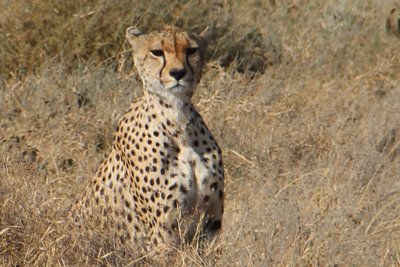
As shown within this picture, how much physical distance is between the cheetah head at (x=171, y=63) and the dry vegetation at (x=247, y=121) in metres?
0.51

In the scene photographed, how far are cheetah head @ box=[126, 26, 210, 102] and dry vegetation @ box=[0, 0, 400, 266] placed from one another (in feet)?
1.67

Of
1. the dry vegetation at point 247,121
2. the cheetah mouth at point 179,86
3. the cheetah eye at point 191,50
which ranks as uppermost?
the cheetah eye at point 191,50

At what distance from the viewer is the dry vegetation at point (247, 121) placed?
350 centimetres

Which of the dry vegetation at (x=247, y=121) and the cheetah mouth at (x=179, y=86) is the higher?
the cheetah mouth at (x=179, y=86)

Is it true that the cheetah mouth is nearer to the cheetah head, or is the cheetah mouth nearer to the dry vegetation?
the cheetah head

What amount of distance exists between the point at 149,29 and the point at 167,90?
2334 millimetres

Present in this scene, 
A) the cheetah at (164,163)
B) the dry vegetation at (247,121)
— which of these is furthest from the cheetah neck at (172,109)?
the dry vegetation at (247,121)

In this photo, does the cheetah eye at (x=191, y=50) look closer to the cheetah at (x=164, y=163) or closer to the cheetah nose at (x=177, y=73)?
the cheetah at (x=164, y=163)

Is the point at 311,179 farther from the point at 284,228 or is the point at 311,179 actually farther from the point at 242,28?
the point at 242,28

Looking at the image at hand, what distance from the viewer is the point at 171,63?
3.66 meters

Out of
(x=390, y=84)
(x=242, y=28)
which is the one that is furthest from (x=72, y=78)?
(x=390, y=84)

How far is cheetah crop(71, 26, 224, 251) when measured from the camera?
3.68 meters

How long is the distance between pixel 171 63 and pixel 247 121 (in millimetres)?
1586

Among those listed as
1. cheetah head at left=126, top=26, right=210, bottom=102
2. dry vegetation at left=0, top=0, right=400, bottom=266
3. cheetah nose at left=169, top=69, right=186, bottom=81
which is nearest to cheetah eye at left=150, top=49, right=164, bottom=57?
cheetah head at left=126, top=26, right=210, bottom=102
